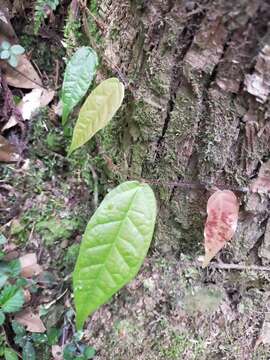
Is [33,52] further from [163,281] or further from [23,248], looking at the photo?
[163,281]

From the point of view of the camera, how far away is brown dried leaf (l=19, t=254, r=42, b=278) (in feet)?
4.11

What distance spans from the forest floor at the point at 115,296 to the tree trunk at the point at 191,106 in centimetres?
9

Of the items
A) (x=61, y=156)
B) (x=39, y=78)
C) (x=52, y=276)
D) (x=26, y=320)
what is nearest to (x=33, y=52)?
(x=39, y=78)

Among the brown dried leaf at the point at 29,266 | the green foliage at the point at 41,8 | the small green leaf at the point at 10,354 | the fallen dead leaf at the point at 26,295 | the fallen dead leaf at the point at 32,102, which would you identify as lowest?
the small green leaf at the point at 10,354

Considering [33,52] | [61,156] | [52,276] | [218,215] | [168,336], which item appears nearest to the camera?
[218,215]

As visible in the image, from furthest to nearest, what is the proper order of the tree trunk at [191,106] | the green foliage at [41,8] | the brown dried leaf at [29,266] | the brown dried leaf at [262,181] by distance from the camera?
1. the green foliage at [41,8]
2. the brown dried leaf at [29,266]
3. the brown dried leaf at [262,181]
4. the tree trunk at [191,106]

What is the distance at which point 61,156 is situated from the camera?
1.40 meters

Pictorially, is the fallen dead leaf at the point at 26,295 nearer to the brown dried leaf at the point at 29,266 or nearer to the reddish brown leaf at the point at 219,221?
the brown dried leaf at the point at 29,266

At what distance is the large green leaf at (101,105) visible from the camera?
39.0 inches

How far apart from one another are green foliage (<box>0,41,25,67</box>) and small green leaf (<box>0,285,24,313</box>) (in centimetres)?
69

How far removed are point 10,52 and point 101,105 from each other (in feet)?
1.82

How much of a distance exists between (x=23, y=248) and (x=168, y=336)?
0.48m

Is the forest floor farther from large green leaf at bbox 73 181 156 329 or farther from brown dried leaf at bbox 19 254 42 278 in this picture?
large green leaf at bbox 73 181 156 329

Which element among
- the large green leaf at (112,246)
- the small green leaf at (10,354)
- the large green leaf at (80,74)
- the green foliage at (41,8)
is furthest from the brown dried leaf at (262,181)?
the green foliage at (41,8)
